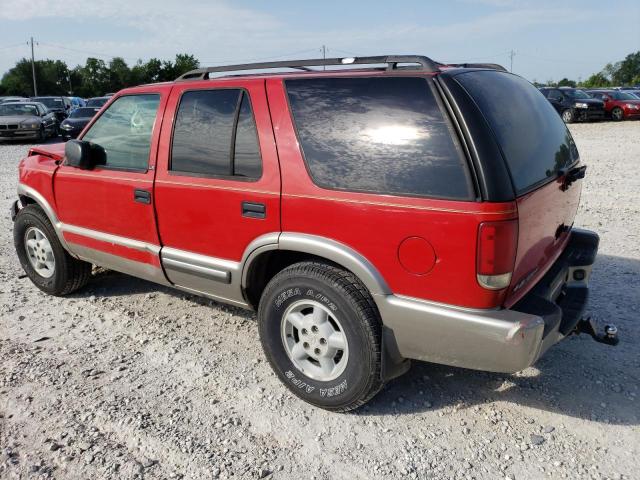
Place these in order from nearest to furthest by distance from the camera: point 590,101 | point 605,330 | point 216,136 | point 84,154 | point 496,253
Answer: point 496,253 → point 605,330 → point 216,136 → point 84,154 → point 590,101

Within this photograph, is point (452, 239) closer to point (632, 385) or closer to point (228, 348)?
point (632, 385)

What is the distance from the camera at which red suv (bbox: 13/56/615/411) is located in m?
2.54

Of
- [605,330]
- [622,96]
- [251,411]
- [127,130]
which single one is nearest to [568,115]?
[622,96]

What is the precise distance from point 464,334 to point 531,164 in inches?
38.2

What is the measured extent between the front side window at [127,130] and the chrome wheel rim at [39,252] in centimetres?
116

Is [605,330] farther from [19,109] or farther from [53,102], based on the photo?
[53,102]

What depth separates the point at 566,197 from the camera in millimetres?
3314

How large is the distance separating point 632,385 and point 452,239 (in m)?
1.73

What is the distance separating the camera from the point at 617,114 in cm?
2378

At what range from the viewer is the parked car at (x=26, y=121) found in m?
18.6

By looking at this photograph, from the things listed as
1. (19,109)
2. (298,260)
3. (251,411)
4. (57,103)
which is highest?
(57,103)

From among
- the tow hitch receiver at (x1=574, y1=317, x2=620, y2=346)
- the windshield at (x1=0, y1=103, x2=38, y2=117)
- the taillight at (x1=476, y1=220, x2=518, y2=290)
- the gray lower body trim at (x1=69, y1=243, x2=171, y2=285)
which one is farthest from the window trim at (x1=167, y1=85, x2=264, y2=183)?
the windshield at (x1=0, y1=103, x2=38, y2=117)

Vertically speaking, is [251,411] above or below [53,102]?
below

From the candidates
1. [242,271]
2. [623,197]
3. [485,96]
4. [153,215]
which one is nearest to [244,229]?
[242,271]
